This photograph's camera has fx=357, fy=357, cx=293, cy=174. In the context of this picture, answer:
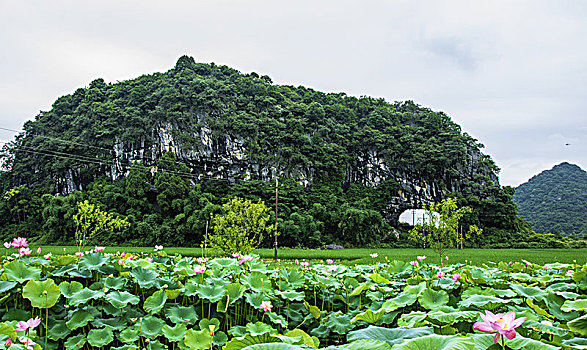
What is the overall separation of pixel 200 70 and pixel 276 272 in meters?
44.7

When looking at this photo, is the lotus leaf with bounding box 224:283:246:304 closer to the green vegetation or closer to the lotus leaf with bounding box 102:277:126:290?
the lotus leaf with bounding box 102:277:126:290

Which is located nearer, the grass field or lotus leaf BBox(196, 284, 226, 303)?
lotus leaf BBox(196, 284, 226, 303)

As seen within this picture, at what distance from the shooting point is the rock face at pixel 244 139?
3584cm

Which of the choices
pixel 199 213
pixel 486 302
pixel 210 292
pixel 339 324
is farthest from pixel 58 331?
pixel 199 213

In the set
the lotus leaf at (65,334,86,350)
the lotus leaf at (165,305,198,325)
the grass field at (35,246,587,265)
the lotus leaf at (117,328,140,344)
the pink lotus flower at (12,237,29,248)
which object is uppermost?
the pink lotus flower at (12,237,29,248)

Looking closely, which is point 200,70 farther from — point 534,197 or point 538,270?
point 534,197

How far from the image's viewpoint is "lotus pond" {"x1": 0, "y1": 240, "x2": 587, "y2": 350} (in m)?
1.86

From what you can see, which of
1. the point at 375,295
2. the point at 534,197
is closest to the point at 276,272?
the point at 375,295

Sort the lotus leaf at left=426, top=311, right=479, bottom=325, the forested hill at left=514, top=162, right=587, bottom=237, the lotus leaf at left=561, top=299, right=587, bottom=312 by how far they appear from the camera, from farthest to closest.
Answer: the forested hill at left=514, top=162, right=587, bottom=237 → the lotus leaf at left=561, top=299, right=587, bottom=312 → the lotus leaf at left=426, top=311, right=479, bottom=325

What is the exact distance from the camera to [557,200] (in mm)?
49281

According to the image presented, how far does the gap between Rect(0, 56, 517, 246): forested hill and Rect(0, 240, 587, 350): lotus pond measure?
25.6 meters

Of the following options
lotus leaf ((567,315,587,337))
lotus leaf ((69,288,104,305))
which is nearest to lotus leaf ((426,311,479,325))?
lotus leaf ((567,315,587,337))

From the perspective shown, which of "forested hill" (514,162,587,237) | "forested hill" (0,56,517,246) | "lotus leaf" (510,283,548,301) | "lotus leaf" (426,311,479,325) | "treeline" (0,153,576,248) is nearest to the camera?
"lotus leaf" (426,311,479,325)

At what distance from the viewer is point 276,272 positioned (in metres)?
3.09
